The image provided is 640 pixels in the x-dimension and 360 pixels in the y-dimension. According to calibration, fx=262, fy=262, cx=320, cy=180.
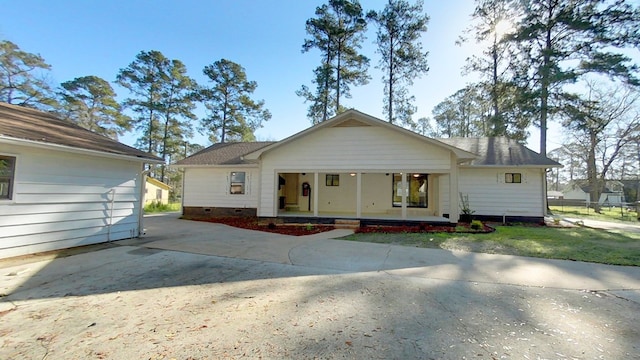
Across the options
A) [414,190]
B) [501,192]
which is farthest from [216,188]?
[501,192]

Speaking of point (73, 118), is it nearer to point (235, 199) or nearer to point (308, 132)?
point (235, 199)

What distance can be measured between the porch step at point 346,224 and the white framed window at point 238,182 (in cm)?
566

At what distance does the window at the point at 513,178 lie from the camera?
1245 centimetres

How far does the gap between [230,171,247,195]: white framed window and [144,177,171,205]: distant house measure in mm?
12765

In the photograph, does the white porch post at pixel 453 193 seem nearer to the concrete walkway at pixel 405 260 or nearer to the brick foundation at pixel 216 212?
the concrete walkway at pixel 405 260

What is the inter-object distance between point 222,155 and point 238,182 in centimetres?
222

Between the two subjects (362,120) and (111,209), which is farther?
(362,120)

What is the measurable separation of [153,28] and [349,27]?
12852mm

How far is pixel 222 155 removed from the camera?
1485 cm

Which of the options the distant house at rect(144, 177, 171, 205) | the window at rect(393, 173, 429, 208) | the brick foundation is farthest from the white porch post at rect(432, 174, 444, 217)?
the distant house at rect(144, 177, 171, 205)

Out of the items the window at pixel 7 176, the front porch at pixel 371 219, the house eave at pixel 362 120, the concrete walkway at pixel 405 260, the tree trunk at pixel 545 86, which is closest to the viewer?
the concrete walkway at pixel 405 260

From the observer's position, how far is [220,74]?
23.5 metres

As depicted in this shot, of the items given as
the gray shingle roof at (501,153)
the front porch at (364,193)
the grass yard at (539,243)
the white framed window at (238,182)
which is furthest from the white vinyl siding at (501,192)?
the white framed window at (238,182)

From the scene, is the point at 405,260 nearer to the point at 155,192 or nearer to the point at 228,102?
the point at 228,102
